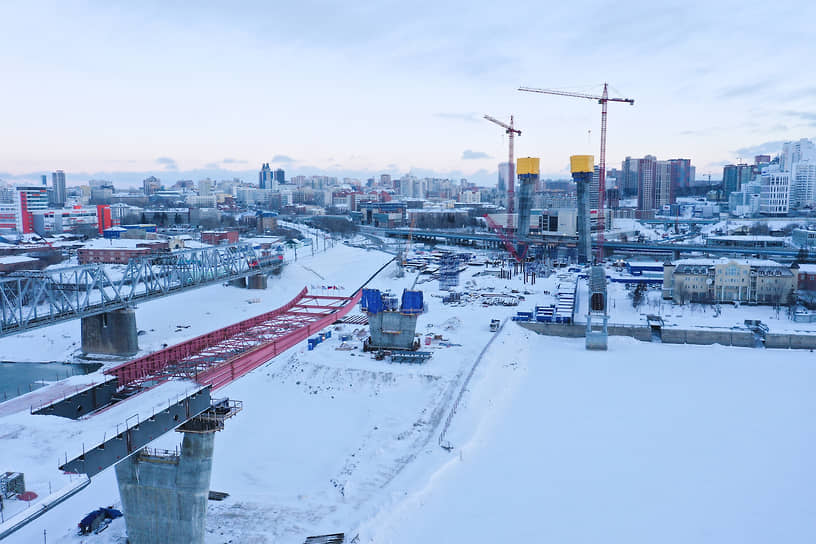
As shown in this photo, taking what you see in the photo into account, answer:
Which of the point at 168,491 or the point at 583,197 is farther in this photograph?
the point at 583,197

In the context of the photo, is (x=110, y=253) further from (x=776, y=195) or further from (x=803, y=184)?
(x=803, y=184)

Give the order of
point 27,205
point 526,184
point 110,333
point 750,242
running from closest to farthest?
point 110,333 → point 750,242 → point 526,184 → point 27,205

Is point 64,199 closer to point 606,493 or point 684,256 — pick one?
point 684,256

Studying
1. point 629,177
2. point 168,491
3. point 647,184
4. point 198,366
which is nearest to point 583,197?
point 198,366

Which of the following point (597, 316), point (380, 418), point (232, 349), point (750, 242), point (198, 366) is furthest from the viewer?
point (750, 242)

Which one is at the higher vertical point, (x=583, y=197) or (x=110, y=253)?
(x=583, y=197)

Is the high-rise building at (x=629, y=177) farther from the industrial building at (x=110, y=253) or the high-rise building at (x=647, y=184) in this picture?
the industrial building at (x=110, y=253)

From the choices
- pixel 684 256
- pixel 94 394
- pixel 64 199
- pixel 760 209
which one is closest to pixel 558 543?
pixel 94 394
